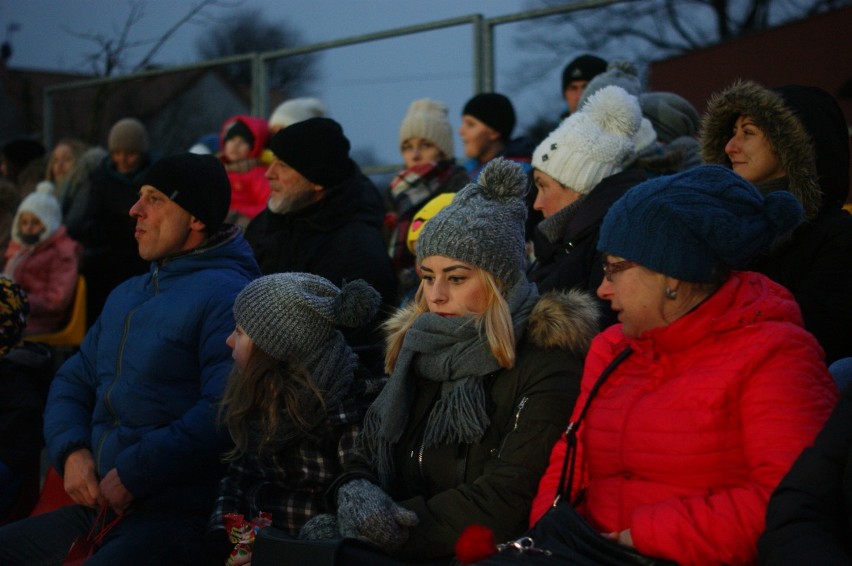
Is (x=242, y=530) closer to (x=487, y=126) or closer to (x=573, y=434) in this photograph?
(x=573, y=434)

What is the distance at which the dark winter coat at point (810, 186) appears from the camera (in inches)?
147

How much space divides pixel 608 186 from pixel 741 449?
1849mm

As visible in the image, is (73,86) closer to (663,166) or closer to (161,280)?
(161,280)

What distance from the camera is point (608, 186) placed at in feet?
14.8

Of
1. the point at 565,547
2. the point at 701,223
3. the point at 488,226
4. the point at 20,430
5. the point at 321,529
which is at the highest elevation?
the point at 701,223

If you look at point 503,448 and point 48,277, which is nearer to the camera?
point 503,448

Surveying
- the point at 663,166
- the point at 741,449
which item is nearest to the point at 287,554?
the point at 741,449

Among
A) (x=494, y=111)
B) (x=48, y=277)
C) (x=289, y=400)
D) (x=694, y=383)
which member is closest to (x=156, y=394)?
(x=289, y=400)

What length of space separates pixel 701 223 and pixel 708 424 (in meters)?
0.57

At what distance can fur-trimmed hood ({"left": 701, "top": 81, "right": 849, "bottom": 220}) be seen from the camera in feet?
13.0

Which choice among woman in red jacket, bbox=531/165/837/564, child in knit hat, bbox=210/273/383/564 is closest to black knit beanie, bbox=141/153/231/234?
child in knit hat, bbox=210/273/383/564

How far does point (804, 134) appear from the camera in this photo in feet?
13.2

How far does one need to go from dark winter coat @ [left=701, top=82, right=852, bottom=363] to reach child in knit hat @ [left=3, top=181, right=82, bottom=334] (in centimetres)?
504

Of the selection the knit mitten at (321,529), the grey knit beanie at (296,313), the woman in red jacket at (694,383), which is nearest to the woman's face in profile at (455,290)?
the grey knit beanie at (296,313)
